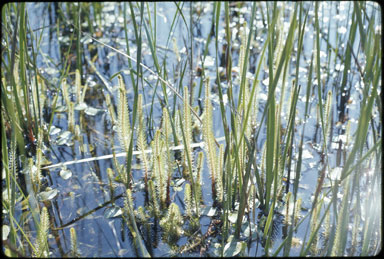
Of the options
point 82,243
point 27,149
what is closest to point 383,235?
point 82,243

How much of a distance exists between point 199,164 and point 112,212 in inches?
14.9

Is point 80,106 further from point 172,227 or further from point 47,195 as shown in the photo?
point 172,227

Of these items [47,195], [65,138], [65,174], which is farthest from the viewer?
[65,138]

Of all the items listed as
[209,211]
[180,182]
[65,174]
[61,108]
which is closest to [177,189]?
[180,182]

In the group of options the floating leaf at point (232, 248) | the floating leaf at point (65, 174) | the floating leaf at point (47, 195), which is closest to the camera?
the floating leaf at point (232, 248)

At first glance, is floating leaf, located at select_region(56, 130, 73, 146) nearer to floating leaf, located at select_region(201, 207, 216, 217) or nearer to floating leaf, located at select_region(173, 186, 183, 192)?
floating leaf, located at select_region(173, 186, 183, 192)

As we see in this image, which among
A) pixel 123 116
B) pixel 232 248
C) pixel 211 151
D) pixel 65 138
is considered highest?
pixel 123 116

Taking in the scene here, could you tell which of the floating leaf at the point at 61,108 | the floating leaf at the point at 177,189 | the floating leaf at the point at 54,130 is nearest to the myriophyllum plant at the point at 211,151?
the floating leaf at the point at 177,189

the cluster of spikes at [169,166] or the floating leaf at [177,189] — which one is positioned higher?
the cluster of spikes at [169,166]

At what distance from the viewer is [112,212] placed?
1.76 metres

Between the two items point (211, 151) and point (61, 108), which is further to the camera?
point (61, 108)

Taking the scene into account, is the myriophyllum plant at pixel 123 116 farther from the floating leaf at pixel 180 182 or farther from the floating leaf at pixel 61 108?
the floating leaf at pixel 61 108

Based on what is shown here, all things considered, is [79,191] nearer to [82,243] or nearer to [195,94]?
[82,243]

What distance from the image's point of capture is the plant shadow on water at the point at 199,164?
1.38 m
